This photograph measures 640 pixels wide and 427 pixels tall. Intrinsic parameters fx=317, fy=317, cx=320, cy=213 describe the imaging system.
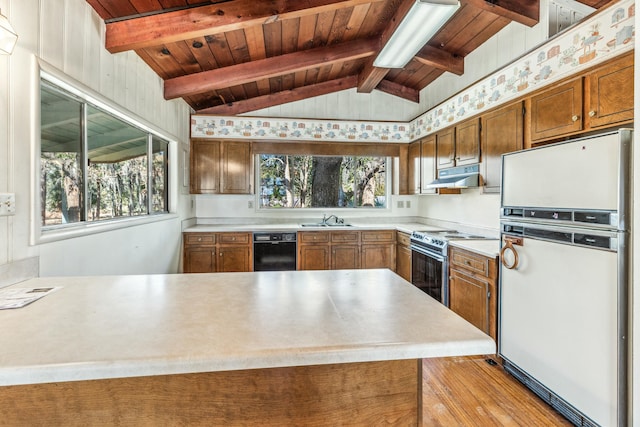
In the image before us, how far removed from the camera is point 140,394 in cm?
87

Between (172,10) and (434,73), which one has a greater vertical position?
(434,73)

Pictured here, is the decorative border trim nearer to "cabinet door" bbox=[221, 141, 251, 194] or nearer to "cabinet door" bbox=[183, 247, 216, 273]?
"cabinet door" bbox=[221, 141, 251, 194]

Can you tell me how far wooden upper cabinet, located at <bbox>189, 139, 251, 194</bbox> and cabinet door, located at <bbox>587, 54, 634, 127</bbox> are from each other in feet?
11.9

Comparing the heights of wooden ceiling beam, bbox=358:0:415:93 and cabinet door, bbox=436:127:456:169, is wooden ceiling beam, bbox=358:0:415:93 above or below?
above

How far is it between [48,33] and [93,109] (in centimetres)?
61

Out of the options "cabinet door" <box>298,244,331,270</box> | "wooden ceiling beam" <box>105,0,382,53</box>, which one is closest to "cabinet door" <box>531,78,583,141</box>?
"wooden ceiling beam" <box>105,0,382,53</box>

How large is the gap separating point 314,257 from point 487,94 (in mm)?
2632

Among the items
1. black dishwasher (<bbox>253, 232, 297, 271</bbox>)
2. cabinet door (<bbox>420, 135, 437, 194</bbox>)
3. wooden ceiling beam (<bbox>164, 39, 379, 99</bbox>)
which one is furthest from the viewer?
black dishwasher (<bbox>253, 232, 297, 271</bbox>)

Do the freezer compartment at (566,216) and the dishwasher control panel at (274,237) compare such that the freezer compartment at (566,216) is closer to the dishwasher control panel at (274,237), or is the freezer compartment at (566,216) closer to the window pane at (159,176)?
the dishwasher control panel at (274,237)

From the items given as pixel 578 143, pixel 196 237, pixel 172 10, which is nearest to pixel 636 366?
pixel 578 143

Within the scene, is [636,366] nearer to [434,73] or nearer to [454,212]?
[454,212]

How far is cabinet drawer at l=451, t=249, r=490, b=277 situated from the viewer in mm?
2525

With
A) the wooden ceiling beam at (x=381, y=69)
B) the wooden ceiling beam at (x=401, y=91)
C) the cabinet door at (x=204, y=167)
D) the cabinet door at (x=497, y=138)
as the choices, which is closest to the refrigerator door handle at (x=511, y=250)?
the cabinet door at (x=497, y=138)

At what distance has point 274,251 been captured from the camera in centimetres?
408
